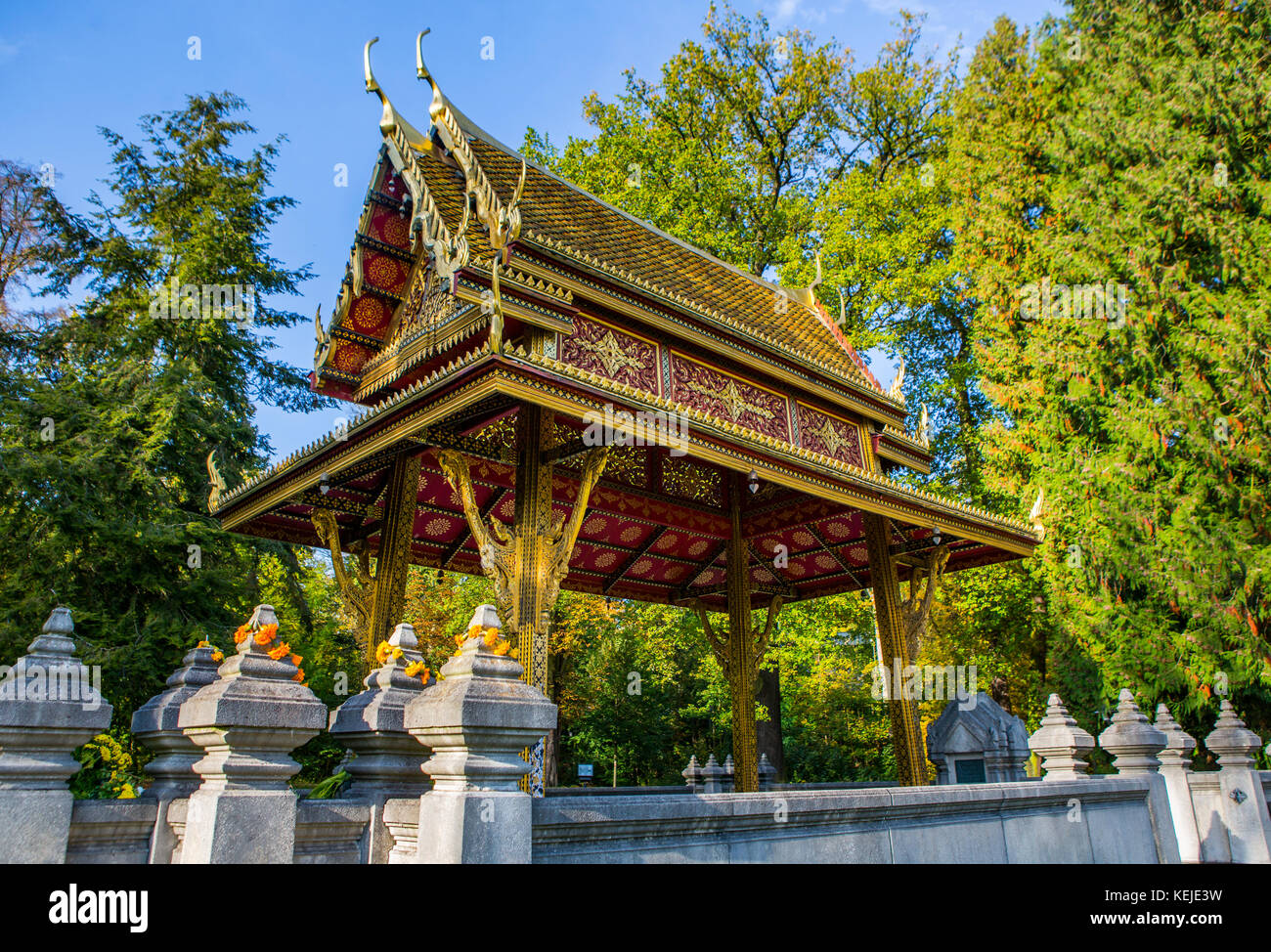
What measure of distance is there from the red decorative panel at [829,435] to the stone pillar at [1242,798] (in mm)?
5964

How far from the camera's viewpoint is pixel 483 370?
6801 mm

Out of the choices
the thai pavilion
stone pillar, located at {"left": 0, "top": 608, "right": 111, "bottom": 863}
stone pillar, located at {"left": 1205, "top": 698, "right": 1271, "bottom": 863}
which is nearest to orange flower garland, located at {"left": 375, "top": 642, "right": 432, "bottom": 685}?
stone pillar, located at {"left": 0, "top": 608, "right": 111, "bottom": 863}

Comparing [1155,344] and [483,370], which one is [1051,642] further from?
[483,370]

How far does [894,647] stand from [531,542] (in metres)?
6.19

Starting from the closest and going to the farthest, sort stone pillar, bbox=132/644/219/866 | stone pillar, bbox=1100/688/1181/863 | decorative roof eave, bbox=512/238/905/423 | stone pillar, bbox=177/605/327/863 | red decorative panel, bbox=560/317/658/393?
stone pillar, bbox=177/605/327/863
stone pillar, bbox=132/644/219/866
stone pillar, bbox=1100/688/1181/863
decorative roof eave, bbox=512/238/905/423
red decorative panel, bbox=560/317/658/393

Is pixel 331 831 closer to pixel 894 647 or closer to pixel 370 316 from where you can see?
pixel 370 316

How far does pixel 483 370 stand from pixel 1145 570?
41.3 ft

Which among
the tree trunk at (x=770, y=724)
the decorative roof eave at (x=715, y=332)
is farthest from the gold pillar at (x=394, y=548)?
the tree trunk at (x=770, y=724)

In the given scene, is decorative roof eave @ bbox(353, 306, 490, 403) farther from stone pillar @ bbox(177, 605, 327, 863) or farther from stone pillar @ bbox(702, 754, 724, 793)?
stone pillar @ bbox(702, 754, 724, 793)

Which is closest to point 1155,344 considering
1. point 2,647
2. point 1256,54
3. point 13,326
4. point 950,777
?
point 1256,54

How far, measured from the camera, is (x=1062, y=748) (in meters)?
8.66

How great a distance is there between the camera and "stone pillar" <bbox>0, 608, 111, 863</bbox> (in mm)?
3850

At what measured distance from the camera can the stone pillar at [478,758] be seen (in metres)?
3.79

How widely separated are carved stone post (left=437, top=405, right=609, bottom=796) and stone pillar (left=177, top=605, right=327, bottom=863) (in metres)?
3.06
